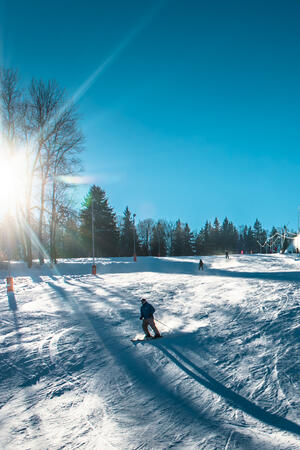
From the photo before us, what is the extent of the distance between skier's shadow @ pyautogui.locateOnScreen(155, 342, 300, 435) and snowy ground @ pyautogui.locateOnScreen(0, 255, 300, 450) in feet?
0.07

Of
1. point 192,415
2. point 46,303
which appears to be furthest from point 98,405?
point 46,303

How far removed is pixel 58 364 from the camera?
22.7 ft

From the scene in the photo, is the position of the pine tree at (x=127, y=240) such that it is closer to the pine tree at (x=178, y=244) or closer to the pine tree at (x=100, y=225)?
the pine tree at (x=100, y=225)

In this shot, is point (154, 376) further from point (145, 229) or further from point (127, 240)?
point (145, 229)

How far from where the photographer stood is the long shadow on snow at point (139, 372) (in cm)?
491

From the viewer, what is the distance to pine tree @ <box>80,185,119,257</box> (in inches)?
1984

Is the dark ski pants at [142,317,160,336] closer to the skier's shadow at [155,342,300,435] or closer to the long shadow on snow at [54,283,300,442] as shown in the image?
the long shadow on snow at [54,283,300,442]

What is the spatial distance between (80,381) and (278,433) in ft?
13.9

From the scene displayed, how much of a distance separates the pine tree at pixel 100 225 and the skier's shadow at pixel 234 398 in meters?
44.5

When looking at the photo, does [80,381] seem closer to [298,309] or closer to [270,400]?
[270,400]

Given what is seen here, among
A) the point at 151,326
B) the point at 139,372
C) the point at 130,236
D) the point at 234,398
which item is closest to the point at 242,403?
the point at 234,398

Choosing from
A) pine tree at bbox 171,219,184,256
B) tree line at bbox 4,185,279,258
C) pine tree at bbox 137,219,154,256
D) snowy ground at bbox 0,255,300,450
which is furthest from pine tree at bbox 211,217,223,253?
snowy ground at bbox 0,255,300,450

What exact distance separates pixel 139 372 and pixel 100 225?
4644 cm

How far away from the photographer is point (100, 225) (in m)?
51.8
